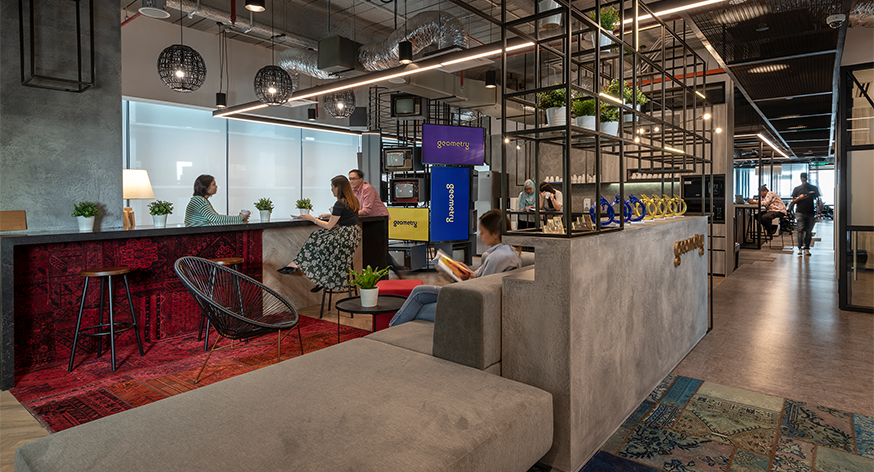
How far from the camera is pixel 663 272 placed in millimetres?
3301

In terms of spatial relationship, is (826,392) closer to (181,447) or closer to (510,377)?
(510,377)

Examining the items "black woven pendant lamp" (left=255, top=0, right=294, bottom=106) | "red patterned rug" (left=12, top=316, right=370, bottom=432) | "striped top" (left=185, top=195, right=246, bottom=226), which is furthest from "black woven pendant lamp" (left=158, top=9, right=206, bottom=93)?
"red patterned rug" (left=12, top=316, right=370, bottom=432)

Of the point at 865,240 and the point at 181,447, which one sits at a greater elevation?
the point at 865,240

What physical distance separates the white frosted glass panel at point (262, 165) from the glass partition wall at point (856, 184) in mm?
8899

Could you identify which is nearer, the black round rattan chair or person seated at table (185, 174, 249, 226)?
the black round rattan chair

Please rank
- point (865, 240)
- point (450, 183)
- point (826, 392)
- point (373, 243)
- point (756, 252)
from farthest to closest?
1. point (756, 252)
2. point (450, 183)
3. point (373, 243)
4. point (865, 240)
5. point (826, 392)

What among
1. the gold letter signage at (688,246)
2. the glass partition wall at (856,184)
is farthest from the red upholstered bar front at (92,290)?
the glass partition wall at (856,184)

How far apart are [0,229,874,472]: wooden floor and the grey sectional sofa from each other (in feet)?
4.32

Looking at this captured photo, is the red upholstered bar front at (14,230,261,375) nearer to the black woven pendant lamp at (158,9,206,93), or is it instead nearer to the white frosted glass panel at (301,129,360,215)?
the black woven pendant lamp at (158,9,206,93)

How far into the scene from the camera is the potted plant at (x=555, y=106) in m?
2.37

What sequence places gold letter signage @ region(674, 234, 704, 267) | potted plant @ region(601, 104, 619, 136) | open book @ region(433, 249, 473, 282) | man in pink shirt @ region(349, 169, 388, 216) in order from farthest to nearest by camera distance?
man in pink shirt @ region(349, 169, 388, 216) < gold letter signage @ region(674, 234, 704, 267) < open book @ region(433, 249, 473, 282) < potted plant @ region(601, 104, 619, 136)

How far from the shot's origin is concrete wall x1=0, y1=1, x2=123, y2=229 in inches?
154

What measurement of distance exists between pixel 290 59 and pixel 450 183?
10.2 feet

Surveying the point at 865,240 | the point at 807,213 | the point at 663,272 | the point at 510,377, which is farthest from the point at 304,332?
the point at 807,213
